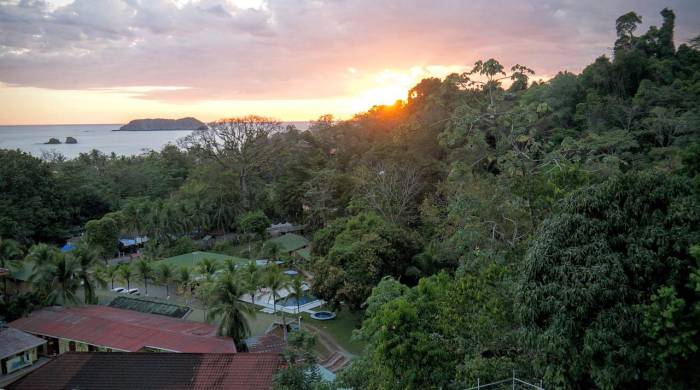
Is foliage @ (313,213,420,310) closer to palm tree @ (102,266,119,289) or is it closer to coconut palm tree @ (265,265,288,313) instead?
coconut palm tree @ (265,265,288,313)

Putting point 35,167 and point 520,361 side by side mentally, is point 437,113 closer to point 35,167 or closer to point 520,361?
point 520,361

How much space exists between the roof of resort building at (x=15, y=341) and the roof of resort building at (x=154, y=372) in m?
4.21

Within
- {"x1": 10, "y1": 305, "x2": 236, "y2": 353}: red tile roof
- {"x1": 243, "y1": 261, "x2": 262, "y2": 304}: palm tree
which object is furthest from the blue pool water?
{"x1": 10, "y1": 305, "x2": 236, "y2": 353}: red tile roof

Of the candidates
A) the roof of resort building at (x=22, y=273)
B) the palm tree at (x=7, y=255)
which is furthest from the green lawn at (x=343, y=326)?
the roof of resort building at (x=22, y=273)

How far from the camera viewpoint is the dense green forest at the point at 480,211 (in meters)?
Result: 6.20

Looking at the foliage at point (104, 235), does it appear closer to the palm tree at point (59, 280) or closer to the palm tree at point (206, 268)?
the palm tree at point (59, 280)

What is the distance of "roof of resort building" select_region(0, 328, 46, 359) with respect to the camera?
15105 millimetres

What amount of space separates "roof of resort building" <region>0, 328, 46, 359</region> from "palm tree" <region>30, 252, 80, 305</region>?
3.03m

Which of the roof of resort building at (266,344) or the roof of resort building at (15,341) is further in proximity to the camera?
the roof of resort building at (266,344)

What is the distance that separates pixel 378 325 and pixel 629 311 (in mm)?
4225

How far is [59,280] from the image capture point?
19.0 m

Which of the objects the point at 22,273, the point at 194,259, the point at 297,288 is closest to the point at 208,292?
the point at 297,288

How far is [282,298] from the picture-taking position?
1991cm

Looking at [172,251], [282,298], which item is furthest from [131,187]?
[282,298]
